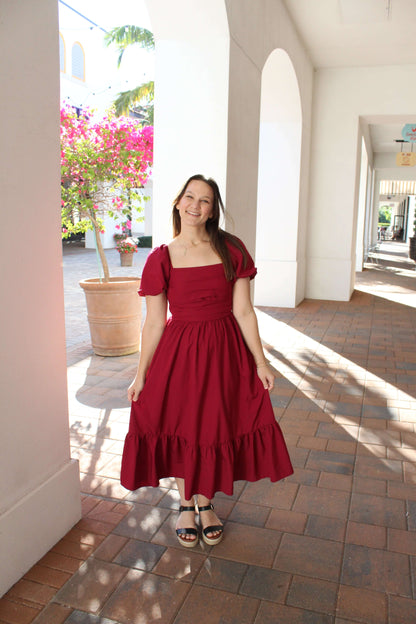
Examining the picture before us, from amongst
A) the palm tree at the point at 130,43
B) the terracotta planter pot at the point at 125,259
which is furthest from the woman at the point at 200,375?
the palm tree at the point at 130,43

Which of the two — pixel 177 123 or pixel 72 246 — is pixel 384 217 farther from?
pixel 177 123

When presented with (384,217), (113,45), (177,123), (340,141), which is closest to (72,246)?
(113,45)

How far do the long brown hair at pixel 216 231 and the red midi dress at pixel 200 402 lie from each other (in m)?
0.03

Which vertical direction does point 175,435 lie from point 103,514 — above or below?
above

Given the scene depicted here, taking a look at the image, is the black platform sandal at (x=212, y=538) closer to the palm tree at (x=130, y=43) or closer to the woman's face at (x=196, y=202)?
the woman's face at (x=196, y=202)

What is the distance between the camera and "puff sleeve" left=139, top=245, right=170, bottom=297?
86.6 inches

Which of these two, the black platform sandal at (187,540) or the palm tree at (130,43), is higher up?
the palm tree at (130,43)

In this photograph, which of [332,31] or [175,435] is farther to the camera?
[332,31]

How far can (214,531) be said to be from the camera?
2.36 m

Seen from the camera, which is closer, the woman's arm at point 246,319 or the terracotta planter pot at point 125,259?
the woman's arm at point 246,319

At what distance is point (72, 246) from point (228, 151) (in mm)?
17847

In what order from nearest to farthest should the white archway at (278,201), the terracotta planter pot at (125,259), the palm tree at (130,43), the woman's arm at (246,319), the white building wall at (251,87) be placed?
the woman's arm at (246,319), the white building wall at (251,87), the white archway at (278,201), the palm tree at (130,43), the terracotta planter pot at (125,259)

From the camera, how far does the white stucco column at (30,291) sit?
6.47 ft

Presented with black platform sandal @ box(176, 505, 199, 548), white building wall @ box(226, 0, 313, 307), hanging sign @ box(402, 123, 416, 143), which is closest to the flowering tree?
white building wall @ box(226, 0, 313, 307)
